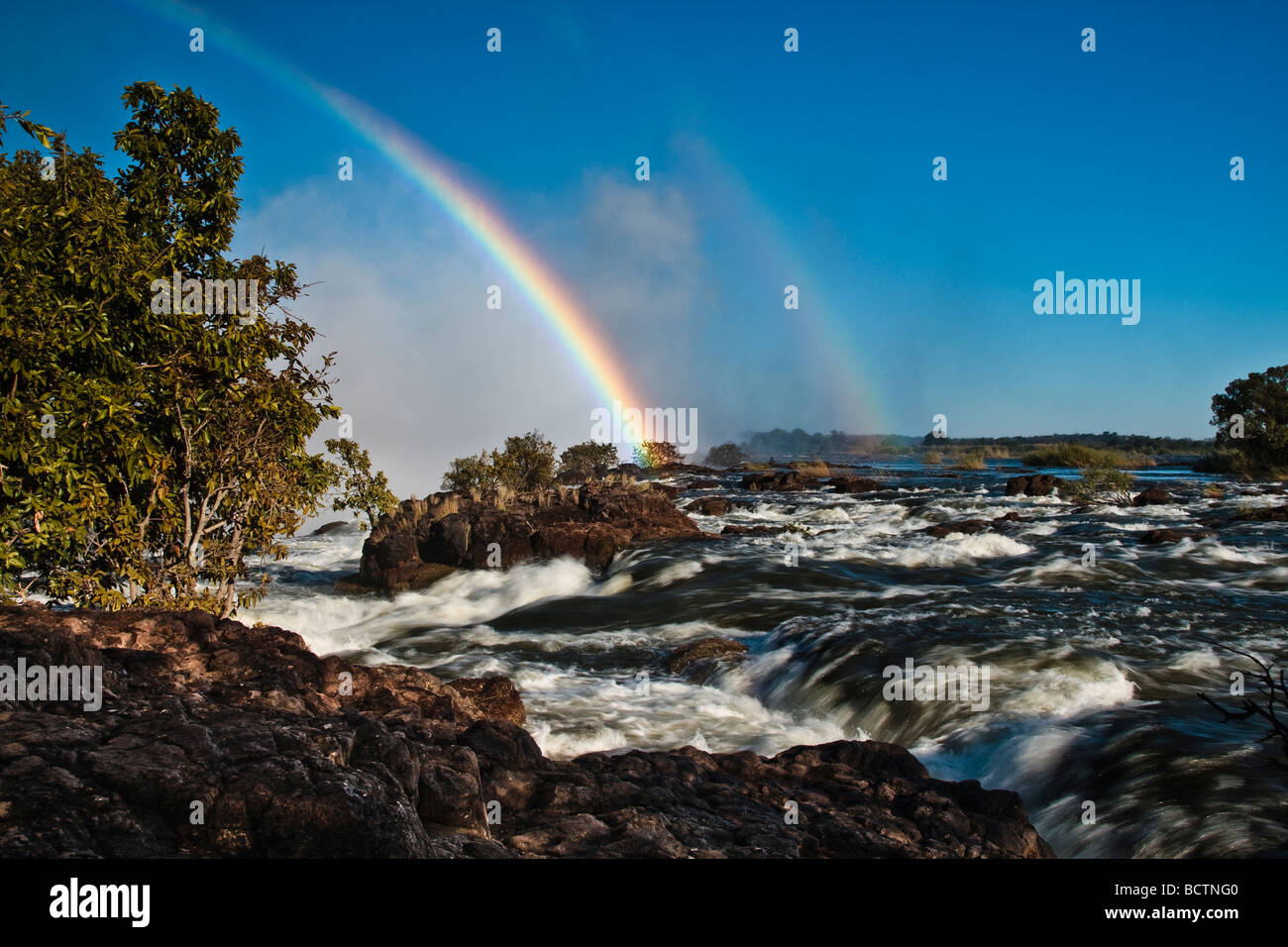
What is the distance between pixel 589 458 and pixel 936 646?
47.8 m

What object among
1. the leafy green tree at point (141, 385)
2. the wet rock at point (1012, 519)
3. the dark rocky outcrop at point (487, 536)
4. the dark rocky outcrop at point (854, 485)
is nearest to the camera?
the leafy green tree at point (141, 385)

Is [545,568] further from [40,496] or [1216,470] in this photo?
[1216,470]

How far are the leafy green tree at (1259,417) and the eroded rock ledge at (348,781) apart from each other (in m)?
53.6

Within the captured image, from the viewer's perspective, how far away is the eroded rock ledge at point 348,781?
3.91m

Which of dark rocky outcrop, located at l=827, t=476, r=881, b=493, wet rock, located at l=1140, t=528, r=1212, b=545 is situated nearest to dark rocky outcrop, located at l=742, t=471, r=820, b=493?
dark rocky outcrop, located at l=827, t=476, r=881, b=493

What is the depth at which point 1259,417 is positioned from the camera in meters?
50.2

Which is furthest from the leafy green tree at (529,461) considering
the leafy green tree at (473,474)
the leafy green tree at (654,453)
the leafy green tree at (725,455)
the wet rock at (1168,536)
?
the leafy green tree at (725,455)

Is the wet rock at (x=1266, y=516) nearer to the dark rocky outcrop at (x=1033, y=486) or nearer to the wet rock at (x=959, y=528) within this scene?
the wet rock at (x=959, y=528)

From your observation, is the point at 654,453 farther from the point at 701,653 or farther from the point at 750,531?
the point at 701,653

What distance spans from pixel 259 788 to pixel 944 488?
48427 mm

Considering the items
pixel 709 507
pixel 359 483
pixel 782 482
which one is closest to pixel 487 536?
pixel 359 483

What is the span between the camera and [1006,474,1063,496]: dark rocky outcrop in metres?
41.1

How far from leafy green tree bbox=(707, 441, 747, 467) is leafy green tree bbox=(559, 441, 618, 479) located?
4466 cm
